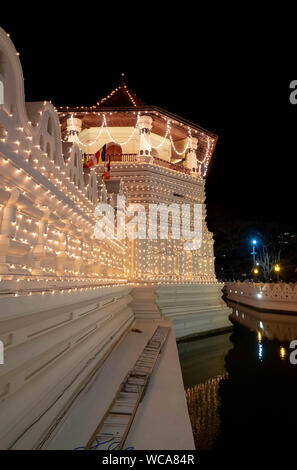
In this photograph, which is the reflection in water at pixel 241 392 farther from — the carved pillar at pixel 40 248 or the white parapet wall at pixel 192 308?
the carved pillar at pixel 40 248

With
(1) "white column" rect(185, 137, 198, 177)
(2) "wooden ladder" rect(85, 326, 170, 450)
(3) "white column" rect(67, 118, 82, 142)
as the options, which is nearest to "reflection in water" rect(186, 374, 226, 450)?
(2) "wooden ladder" rect(85, 326, 170, 450)

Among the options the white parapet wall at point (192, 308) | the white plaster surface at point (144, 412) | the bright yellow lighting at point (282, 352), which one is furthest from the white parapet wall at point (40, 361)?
the white parapet wall at point (192, 308)

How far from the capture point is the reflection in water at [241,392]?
4746 mm

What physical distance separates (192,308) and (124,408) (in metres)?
9.96

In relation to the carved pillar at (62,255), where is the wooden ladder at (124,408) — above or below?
below

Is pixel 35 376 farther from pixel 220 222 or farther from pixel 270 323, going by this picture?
pixel 220 222

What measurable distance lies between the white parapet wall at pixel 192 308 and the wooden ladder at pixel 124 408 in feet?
19.3

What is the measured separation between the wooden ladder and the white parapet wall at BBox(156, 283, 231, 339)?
588cm

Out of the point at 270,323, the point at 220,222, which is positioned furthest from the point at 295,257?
the point at 270,323

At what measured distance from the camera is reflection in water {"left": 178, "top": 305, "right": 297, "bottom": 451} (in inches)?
187

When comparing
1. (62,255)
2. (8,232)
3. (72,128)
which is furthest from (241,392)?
(72,128)

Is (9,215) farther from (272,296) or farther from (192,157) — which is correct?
(272,296)

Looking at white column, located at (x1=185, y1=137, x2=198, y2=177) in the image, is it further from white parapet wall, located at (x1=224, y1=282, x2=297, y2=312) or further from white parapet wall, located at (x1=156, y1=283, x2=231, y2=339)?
white parapet wall, located at (x1=224, y1=282, x2=297, y2=312)

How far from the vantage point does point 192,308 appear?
13.7 meters
